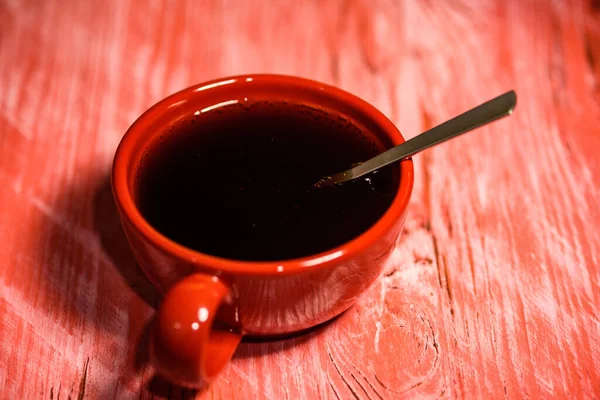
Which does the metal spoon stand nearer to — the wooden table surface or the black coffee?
the black coffee

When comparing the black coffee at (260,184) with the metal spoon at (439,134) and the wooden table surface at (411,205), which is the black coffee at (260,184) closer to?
the metal spoon at (439,134)

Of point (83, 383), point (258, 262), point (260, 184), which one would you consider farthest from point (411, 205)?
point (83, 383)

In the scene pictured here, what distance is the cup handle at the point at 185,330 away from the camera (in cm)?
46

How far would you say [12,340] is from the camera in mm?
620

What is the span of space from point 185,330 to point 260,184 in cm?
25

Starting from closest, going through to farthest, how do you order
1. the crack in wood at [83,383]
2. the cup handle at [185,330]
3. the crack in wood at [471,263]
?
the cup handle at [185,330] → the crack in wood at [83,383] → the crack in wood at [471,263]

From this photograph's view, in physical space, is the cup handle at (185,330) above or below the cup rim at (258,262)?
below

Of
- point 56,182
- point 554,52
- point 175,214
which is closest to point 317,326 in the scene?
point 175,214

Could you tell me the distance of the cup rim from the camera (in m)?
0.51

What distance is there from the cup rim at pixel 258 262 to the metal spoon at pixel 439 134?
19 millimetres

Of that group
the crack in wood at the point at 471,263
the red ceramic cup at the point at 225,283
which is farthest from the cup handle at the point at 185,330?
the crack in wood at the point at 471,263

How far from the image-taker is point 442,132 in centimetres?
61

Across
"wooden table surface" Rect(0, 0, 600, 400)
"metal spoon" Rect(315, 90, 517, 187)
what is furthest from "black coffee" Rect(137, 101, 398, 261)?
"wooden table surface" Rect(0, 0, 600, 400)

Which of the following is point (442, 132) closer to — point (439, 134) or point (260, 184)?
point (439, 134)
